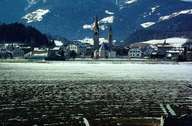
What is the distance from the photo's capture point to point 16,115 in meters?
71.3

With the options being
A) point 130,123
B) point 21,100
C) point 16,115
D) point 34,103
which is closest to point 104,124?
point 130,123

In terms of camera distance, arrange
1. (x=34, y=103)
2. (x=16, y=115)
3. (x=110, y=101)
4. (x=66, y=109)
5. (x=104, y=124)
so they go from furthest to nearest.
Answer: (x=110, y=101)
(x=34, y=103)
(x=66, y=109)
(x=16, y=115)
(x=104, y=124)

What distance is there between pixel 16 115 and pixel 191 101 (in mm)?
36836

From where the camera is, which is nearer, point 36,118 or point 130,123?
point 130,123

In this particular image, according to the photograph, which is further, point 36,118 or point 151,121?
point 36,118

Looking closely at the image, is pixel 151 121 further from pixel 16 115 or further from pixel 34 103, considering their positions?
pixel 34 103

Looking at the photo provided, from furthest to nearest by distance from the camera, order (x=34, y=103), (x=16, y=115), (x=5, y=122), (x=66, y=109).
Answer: (x=34, y=103), (x=66, y=109), (x=16, y=115), (x=5, y=122)

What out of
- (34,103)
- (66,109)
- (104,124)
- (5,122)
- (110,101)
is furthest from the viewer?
(110,101)

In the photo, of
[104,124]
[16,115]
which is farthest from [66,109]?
[104,124]

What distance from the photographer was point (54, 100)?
310ft

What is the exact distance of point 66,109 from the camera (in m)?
79.3

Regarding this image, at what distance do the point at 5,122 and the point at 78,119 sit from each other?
847cm

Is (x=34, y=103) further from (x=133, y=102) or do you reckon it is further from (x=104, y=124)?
(x=104, y=124)

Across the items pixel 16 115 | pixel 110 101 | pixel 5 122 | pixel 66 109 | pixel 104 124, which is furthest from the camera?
pixel 110 101
